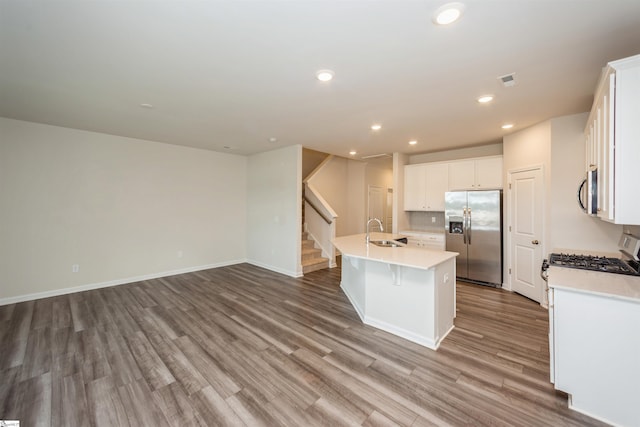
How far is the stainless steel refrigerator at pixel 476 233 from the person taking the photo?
14.9 feet

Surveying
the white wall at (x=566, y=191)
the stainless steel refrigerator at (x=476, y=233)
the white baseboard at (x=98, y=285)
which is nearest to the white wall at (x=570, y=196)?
the white wall at (x=566, y=191)

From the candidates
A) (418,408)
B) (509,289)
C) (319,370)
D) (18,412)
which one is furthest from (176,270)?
(509,289)

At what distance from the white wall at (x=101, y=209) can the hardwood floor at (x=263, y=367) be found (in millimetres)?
757

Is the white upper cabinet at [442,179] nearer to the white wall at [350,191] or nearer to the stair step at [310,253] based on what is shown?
the white wall at [350,191]

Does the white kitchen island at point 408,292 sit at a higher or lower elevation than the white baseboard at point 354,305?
higher

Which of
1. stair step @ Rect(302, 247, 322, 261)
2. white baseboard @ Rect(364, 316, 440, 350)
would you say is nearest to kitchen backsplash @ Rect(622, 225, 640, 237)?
white baseboard @ Rect(364, 316, 440, 350)

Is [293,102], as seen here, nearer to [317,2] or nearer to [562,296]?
[317,2]

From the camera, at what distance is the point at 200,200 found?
5.76 meters

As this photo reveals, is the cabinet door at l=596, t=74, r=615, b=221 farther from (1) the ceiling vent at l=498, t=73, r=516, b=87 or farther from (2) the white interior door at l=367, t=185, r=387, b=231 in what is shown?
(2) the white interior door at l=367, t=185, r=387, b=231

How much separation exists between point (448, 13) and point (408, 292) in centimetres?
246

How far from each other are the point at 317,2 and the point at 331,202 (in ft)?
18.5

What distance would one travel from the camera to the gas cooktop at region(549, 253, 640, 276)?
2186mm

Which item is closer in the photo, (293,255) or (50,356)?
(50,356)

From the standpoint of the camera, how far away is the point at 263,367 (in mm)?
2352
